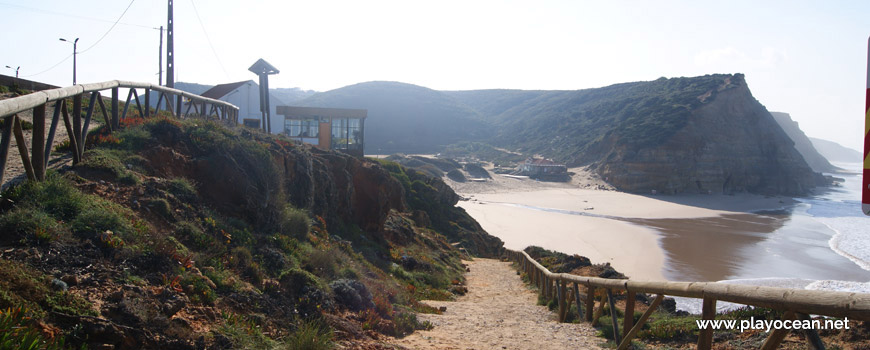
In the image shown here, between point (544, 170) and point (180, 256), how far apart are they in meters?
63.8

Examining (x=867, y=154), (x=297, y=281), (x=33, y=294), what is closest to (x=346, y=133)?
(x=297, y=281)

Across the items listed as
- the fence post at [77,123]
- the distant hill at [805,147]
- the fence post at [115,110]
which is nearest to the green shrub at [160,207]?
the fence post at [77,123]

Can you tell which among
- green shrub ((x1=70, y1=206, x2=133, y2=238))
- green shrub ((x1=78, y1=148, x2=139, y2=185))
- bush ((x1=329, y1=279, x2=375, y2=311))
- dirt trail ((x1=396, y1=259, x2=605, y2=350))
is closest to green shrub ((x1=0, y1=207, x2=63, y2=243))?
green shrub ((x1=70, y1=206, x2=133, y2=238))

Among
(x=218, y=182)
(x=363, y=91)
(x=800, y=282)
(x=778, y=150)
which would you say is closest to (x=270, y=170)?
(x=218, y=182)

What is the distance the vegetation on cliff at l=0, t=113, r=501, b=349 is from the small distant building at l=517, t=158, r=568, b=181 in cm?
5593

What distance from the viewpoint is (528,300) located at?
32.7 ft

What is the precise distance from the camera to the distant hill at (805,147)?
11725cm

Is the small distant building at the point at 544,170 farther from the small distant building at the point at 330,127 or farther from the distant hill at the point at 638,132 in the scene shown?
the small distant building at the point at 330,127

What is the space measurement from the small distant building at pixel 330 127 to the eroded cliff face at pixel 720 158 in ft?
136

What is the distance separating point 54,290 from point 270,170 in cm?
541

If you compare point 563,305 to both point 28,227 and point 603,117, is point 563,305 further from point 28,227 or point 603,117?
point 603,117

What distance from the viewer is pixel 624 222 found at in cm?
3550

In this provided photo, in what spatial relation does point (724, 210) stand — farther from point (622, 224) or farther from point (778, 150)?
point (778, 150)

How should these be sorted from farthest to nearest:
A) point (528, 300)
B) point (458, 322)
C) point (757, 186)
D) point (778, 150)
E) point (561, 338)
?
point (778, 150)
point (757, 186)
point (528, 300)
point (458, 322)
point (561, 338)
